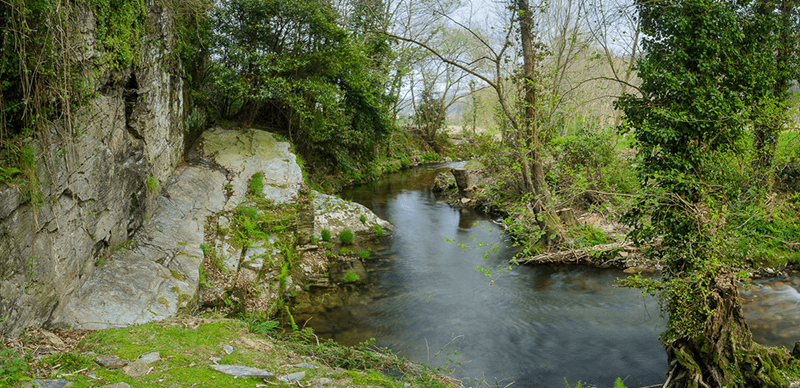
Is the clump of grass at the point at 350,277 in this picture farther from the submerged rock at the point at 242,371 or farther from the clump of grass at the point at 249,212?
the submerged rock at the point at 242,371

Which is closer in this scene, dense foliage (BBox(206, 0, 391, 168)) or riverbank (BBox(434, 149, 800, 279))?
riverbank (BBox(434, 149, 800, 279))

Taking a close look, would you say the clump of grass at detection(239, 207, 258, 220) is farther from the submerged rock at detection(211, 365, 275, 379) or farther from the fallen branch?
the fallen branch

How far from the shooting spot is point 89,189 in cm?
648

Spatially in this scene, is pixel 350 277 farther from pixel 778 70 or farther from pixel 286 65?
pixel 778 70

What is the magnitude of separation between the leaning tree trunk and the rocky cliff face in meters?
8.06

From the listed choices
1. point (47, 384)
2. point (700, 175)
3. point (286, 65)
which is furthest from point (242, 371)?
point (286, 65)

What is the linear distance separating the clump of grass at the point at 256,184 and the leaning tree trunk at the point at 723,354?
30.9ft

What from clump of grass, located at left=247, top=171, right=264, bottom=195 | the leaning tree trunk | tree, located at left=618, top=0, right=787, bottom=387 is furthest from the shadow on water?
clump of grass, located at left=247, top=171, right=264, bottom=195

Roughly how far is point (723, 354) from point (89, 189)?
355 inches

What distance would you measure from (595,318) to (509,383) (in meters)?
3.28

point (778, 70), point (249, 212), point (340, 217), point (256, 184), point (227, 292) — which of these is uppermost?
point (778, 70)

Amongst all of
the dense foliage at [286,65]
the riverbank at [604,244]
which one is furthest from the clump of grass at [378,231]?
the dense foliage at [286,65]

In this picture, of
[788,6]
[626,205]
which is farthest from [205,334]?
[788,6]

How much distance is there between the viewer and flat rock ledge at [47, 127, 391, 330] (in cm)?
615
